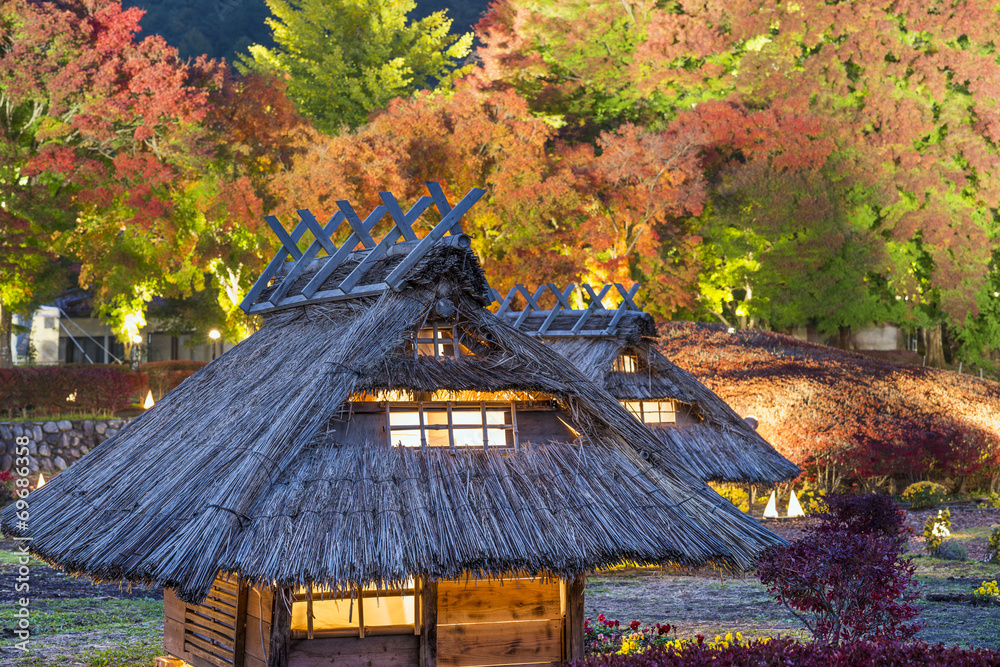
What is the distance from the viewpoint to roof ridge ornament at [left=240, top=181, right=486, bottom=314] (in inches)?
424

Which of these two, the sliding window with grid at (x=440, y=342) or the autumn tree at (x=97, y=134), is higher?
the autumn tree at (x=97, y=134)

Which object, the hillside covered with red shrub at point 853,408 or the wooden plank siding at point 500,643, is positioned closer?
the wooden plank siding at point 500,643

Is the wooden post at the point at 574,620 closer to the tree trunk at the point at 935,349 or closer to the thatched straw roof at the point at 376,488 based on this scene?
the thatched straw roof at the point at 376,488

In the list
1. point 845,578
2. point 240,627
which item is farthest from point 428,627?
point 845,578

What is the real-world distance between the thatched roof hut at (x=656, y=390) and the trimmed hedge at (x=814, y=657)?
12340mm

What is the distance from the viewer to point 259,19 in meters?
57.9

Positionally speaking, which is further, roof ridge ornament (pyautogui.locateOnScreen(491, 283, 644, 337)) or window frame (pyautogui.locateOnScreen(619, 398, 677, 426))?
window frame (pyautogui.locateOnScreen(619, 398, 677, 426))

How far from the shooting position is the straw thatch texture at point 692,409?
807 inches

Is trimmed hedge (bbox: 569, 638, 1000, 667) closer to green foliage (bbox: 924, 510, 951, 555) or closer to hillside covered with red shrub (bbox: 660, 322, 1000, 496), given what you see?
green foliage (bbox: 924, 510, 951, 555)

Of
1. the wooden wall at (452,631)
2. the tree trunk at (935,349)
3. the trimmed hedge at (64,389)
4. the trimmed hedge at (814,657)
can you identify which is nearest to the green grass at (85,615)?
the wooden wall at (452,631)

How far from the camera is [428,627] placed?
32.9ft

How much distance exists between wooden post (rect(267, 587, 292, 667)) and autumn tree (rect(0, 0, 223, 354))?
19.3 metres

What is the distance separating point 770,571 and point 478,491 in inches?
114

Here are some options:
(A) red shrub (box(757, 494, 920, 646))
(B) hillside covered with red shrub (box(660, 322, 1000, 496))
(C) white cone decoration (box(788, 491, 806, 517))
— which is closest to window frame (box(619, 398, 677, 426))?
(C) white cone decoration (box(788, 491, 806, 517))
